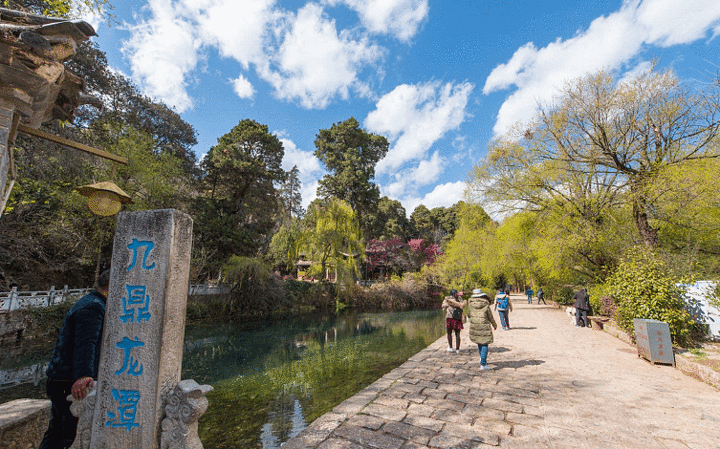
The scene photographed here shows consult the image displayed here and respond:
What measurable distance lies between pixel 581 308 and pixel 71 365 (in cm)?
1237

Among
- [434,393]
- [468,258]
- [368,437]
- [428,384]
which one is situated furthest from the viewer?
[468,258]

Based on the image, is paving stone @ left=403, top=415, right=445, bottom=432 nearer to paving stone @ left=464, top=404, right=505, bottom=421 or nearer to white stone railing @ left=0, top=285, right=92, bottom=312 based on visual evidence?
paving stone @ left=464, top=404, right=505, bottom=421

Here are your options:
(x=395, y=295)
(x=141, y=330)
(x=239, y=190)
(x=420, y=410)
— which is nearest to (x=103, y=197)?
(x=141, y=330)

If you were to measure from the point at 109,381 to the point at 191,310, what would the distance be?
15.5 meters

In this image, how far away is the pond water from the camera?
505 centimetres

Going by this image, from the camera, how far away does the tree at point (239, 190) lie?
19327 mm

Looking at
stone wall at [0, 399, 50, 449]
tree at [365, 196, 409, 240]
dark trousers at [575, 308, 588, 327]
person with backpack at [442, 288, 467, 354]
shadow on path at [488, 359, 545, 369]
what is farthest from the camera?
tree at [365, 196, 409, 240]

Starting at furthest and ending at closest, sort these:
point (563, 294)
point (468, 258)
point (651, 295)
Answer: point (468, 258) → point (563, 294) → point (651, 295)

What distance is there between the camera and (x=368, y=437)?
120 inches

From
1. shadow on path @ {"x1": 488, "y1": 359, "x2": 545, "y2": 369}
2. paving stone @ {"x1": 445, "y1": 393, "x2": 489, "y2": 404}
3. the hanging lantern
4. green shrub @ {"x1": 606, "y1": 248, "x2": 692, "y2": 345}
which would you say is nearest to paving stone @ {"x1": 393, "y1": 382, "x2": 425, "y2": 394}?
paving stone @ {"x1": 445, "y1": 393, "x2": 489, "y2": 404}

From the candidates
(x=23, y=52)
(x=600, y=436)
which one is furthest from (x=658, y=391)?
(x=23, y=52)

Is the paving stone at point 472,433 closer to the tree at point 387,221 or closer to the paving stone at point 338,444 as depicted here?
the paving stone at point 338,444

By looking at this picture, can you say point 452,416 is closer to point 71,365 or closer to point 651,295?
point 71,365

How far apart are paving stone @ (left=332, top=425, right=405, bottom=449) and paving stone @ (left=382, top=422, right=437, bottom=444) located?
0.33 feet
